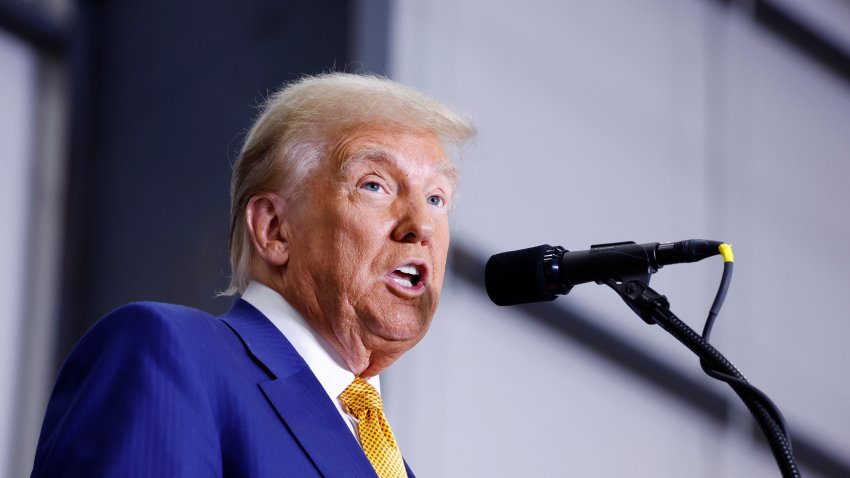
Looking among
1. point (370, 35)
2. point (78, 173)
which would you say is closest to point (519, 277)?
point (370, 35)

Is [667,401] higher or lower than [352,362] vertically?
lower

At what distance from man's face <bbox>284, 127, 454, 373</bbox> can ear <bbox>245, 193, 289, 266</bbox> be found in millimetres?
17

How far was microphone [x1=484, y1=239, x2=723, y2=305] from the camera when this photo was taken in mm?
1134

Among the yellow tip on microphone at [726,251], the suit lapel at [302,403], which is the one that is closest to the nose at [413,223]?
the suit lapel at [302,403]

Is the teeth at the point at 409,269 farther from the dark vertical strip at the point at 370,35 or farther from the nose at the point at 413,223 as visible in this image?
the dark vertical strip at the point at 370,35

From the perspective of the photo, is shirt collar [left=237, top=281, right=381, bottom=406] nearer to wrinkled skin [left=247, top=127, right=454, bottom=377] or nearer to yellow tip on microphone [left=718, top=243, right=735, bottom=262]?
wrinkled skin [left=247, top=127, right=454, bottom=377]

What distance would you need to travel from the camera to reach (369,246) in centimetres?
145

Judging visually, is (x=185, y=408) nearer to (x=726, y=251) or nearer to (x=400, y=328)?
(x=400, y=328)

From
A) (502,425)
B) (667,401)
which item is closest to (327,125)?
(502,425)

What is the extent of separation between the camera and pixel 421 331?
1479mm

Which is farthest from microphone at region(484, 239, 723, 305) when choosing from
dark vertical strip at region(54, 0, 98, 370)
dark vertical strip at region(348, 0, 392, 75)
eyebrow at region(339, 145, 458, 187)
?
dark vertical strip at region(54, 0, 98, 370)

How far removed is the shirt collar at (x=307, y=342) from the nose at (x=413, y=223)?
177 mm

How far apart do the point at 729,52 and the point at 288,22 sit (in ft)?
4.24

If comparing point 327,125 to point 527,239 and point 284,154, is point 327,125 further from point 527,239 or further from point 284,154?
point 527,239
